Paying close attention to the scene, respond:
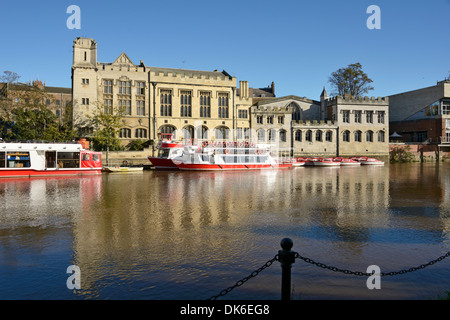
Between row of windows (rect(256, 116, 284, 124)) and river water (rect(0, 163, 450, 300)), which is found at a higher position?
row of windows (rect(256, 116, 284, 124))

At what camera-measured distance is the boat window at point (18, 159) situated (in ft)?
104

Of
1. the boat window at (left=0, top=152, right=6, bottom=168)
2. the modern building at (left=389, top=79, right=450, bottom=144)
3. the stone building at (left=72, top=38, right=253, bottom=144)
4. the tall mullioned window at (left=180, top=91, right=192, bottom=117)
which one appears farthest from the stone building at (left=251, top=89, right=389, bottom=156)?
the boat window at (left=0, top=152, right=6, bottom=168)

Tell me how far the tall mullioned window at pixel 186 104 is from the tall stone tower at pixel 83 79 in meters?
13.0

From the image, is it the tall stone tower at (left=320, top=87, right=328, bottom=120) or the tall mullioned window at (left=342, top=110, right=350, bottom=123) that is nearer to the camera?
the tall mullioned window at (left=342, top=110, right=350, bottom=123)

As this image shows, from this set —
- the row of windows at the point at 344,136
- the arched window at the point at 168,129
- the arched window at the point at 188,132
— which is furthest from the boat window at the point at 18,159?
the row of windows at the point at 344,136

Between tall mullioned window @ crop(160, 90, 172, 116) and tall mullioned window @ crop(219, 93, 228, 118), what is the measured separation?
331 inches

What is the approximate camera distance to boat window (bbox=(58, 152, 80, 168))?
111 ft

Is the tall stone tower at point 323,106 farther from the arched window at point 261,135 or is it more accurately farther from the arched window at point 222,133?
the arched window at point 222,133

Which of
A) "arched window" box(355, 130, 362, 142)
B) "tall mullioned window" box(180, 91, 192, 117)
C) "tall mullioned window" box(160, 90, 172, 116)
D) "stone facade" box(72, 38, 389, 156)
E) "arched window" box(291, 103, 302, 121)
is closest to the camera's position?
"stone facade" box(72, 38, 389, 156)

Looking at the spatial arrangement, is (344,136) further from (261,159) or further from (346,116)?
(261,159)

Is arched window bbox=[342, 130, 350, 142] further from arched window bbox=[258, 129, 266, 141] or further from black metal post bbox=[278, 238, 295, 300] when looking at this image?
black metal post bbox=[278, 238, 295, 300]

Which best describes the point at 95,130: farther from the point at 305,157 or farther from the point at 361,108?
the point at 361,108

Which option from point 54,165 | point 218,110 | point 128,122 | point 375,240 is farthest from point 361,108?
point 375,240

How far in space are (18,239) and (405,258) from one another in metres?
11.7
